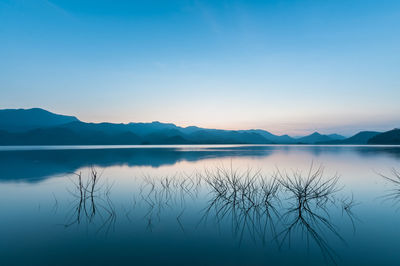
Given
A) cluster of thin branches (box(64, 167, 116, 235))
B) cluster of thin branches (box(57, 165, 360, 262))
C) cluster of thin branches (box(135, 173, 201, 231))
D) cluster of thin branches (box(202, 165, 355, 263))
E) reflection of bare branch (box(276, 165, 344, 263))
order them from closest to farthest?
reflection of bare branch (box(276, 165, 344, 263))
cluster of thin branches (box(202, 165, 355, 263))
cluster of thin branches (box(57, 165, 360, 262))
cluster of thin branches (box(64, 167, 116, 235))
cluster of thin branches (box(135, 173, 201, 231))

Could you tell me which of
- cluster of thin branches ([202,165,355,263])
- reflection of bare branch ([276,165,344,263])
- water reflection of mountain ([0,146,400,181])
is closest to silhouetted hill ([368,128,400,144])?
water reflection of mountain ([0,146,400,181])

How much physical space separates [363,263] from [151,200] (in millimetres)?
9367

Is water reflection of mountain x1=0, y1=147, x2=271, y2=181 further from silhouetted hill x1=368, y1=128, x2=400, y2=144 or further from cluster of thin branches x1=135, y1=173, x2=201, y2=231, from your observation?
silhouetted hill x1=368, y1=128, x2=400, y2=144

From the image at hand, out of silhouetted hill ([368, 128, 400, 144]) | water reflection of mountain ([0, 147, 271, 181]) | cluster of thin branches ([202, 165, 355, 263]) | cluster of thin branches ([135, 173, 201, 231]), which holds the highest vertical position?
Answer: silhouetted hill ([368, 128, 400, 144])

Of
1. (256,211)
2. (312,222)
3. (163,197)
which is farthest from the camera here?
(163,197)

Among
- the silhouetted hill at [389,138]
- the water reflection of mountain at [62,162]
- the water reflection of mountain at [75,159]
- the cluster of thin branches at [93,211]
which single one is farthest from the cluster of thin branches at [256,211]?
the silhouetted hill at [389,138]

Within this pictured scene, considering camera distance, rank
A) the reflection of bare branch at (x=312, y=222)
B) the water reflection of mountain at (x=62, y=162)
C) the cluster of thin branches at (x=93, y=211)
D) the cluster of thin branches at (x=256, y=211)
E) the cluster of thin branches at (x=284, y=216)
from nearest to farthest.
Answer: the reflection of bare branch at (x=312, y=222) < the cluster of thin branches at (x=284, y=216) < the cluster of thin branches at (x=256, y=211) < the cluster of thin branches at (x=93, y=211) < the water reflection of mountain at (x=62, y=162)

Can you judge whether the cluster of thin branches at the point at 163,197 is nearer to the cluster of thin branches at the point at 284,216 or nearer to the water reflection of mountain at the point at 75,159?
the cluster of thin branches at the point at 284,216

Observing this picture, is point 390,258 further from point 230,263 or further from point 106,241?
point 106,241

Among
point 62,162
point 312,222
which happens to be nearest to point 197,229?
point 312,222

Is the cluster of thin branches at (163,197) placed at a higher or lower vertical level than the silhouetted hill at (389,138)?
lower

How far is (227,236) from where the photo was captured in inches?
278

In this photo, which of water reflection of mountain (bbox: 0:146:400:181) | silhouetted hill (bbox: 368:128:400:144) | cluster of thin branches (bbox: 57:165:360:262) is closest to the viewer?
cluster of thin branches (bbox: 57:165:360:262)

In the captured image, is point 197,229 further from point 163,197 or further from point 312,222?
point 163,197
